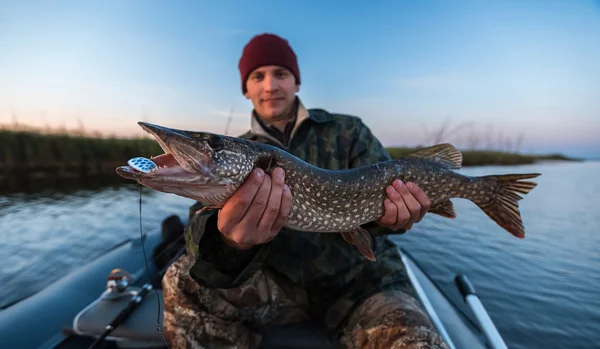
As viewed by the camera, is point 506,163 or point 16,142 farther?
point 506,163

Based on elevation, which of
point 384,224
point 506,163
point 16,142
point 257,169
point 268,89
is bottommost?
point 506,163

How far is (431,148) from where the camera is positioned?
2324 mm

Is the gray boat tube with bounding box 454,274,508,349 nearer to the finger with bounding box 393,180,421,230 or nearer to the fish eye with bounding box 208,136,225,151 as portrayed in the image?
the finger with bounding box 393,180,421,230

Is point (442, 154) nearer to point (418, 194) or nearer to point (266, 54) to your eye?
point (418, 194)

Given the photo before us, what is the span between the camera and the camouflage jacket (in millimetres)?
1900

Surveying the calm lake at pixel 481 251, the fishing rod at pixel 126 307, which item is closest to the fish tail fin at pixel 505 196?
the calm lake at pixel 481 251

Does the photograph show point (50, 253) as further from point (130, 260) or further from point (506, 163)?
point (506, 163)

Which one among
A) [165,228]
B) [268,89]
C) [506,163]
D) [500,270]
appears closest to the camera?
[268,89]

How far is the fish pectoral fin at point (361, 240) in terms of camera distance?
1.94 m

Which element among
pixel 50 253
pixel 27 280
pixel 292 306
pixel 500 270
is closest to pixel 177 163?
pixel 292 306

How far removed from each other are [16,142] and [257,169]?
626 inches

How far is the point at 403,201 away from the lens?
2.08 m

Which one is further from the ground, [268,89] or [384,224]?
[268,89]

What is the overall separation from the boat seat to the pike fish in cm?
78
